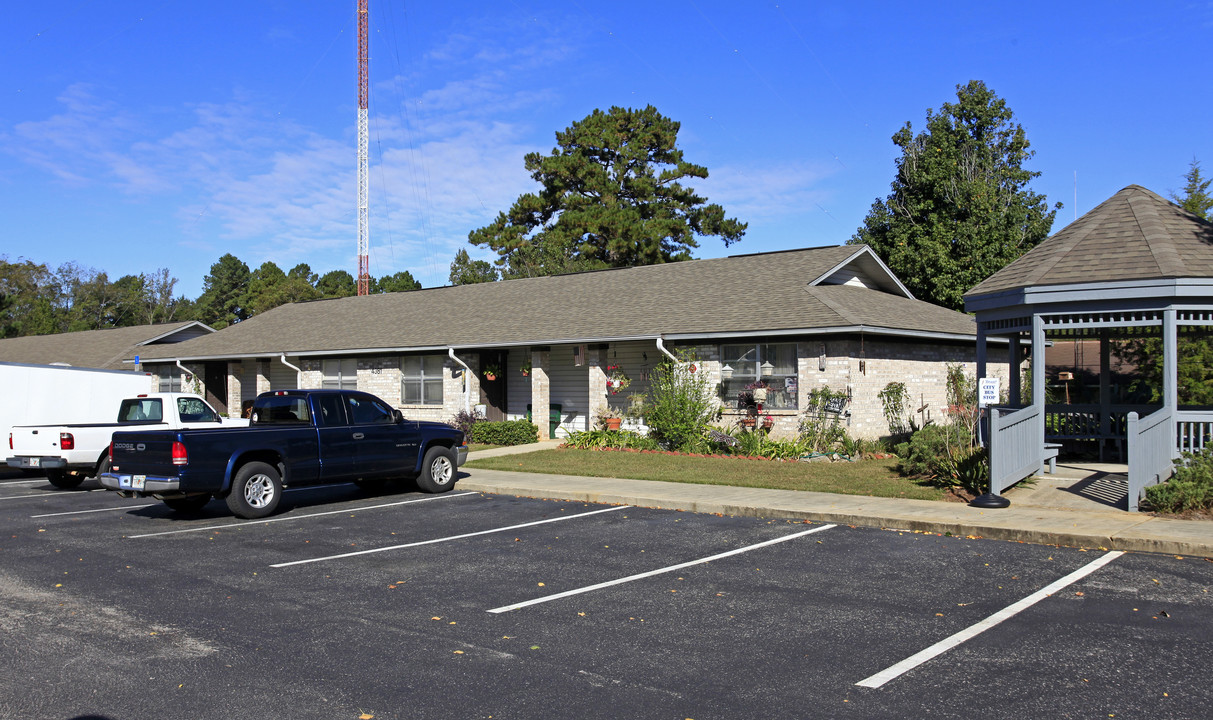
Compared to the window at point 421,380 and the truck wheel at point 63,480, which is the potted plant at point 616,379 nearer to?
the window at point 421,380

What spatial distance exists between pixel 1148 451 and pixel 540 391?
1514 cm

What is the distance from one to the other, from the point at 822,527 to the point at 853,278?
1371 centimetres

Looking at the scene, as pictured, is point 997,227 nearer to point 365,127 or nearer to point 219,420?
point 219,420

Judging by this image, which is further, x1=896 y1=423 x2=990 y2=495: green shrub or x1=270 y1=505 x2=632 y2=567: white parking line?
x1=896 y1=423 x2=990 y2=495: green shrub

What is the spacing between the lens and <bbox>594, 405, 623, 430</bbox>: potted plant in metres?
21.6

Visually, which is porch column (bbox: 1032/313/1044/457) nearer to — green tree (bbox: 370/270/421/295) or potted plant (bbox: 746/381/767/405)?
potted plant (bbox: 746/381/767/405)

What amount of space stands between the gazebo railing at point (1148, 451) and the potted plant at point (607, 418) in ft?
39.2

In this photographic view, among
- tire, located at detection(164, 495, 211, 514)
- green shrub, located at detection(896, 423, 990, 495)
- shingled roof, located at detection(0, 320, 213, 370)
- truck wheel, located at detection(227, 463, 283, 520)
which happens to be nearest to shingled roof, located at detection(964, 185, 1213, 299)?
green shrub, located at detection(896, 423, 990, 495)

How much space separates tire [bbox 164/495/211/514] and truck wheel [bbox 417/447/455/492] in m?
3.33

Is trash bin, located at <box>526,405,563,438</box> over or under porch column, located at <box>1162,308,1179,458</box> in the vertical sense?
under

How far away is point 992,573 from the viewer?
8391mm

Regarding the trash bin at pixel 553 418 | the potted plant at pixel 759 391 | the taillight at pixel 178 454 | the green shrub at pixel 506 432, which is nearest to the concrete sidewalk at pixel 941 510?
the potted plant at pixel 759 391

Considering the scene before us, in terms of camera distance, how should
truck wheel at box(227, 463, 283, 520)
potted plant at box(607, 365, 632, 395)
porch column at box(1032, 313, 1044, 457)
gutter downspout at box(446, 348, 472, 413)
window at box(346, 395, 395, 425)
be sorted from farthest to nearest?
gutter downspout at box(446, 348, 472, 413) → potted plant at box(607, 365, 632, 395) → window at box(346, 395, 395, 425) → porch column at box(1032, 313, 1044, 457) → truck wheel at box(227, 463, 283, 520)

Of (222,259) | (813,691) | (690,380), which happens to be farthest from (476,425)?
(222,259)
